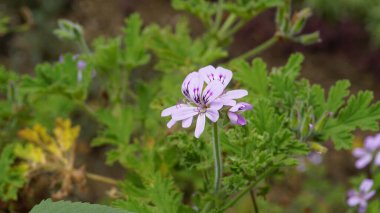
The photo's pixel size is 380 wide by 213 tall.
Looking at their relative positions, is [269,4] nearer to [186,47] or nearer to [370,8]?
[186,47]

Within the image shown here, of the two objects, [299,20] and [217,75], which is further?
[299,20]

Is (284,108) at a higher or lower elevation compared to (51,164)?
higher

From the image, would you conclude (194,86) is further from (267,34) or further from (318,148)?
(267,34)

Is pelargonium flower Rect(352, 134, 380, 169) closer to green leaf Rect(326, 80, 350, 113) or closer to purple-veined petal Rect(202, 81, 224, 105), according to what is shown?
green leaf Rect(326, 80, 350, 113)

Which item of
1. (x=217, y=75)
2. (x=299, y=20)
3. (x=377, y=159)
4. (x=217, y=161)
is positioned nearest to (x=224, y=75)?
(x=217, y=75)

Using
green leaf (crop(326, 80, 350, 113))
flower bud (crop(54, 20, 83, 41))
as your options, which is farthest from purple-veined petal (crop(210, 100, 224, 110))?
flower bud (crop(54, 20, 83, 41))

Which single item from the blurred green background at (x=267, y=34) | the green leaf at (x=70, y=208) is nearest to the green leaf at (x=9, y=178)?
the green leaf at (x=70, y=208)

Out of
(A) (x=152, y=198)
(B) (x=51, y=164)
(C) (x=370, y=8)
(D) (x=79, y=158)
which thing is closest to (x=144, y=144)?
(B) (x=51, y=164)
